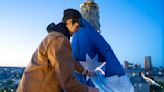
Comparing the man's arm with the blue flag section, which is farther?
the blue flag section

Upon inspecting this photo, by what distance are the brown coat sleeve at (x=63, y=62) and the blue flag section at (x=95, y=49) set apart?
1.21 meters

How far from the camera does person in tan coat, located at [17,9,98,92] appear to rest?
2.69m

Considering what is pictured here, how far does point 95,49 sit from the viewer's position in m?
4.14

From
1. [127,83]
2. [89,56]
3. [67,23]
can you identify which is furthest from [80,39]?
[67,23]

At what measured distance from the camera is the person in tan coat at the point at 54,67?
2.69 meters

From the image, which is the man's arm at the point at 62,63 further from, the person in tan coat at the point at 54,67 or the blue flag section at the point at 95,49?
the blue flag section at the point at 95,49

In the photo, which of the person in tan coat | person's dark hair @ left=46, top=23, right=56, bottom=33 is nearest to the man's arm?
the person in tan coat

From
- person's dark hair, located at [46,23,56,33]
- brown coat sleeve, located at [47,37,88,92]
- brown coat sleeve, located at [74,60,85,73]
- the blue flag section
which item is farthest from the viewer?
the blue flag section

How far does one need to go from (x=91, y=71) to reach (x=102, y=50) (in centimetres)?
23

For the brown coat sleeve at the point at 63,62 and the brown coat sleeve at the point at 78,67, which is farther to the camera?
the brown coat sleeve at the point at 78,67

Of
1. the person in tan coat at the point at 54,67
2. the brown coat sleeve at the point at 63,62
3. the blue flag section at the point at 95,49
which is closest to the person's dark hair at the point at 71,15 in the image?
the person in tan coat at the point at 54,67

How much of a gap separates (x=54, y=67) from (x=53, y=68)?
0.05 metres

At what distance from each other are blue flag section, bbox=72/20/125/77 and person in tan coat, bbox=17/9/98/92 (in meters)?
1.08

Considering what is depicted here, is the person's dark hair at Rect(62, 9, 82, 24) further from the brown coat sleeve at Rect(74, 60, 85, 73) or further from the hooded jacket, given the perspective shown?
the brown coat sleeve at Rect(74, 60, 85, 73)
